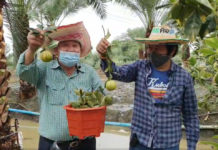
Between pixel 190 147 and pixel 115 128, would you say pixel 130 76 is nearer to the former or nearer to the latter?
pixel 190 147

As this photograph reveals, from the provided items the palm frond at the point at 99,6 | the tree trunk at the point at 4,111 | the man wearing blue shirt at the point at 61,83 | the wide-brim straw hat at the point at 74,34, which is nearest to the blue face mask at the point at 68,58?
the man wearing blue shirt at the point at 61,83

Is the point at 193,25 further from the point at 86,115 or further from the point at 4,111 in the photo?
the point at 4,111

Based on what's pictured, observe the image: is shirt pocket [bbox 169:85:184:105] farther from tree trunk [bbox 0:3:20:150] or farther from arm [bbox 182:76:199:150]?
tree trunk [bbox 0:3:20:150]

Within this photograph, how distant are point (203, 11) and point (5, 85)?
274cm

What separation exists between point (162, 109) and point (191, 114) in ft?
0.89

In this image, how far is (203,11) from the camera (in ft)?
3.50

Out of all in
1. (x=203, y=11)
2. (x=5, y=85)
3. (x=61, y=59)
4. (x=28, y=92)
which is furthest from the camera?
(x=28, y=92)

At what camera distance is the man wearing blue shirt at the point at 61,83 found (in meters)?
2.13

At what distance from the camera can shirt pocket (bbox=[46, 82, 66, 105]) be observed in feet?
7.15

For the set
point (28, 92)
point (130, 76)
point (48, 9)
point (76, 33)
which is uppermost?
point (48, 9)

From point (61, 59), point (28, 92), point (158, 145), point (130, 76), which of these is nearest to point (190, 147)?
point (158, 145)

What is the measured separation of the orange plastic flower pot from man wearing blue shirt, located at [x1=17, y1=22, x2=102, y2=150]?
309 mm

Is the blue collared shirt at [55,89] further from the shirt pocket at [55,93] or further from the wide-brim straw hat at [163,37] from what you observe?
the wide-brim straw hat at [163,37]

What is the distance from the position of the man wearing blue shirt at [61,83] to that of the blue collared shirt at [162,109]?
297 mm
